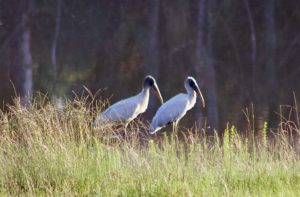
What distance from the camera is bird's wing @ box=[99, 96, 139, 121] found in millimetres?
8763

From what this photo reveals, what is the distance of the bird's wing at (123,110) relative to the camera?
28.8 feet

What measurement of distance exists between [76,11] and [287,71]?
795 centimetres

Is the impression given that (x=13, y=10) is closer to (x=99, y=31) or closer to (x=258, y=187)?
(x=99, y=31)

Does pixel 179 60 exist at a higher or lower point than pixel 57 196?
lower

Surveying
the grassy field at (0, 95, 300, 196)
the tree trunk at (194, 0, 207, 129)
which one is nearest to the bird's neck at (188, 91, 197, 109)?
the tree trunk at (194, 0, 207, 129)

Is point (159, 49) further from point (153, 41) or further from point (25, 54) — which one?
point (25, 54)

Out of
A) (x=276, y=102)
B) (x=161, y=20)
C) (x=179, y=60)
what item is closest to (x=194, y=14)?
(x=161, y=20)

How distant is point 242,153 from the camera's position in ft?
17.8

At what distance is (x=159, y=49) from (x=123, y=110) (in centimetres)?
→ 915

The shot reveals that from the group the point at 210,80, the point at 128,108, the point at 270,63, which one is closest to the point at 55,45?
the point at 270,63

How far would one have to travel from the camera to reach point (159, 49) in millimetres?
18234

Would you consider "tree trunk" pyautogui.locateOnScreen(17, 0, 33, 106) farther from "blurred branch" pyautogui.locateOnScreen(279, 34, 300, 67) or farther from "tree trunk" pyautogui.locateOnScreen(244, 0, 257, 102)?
"blurred branch" pyautogui.locateOnScreen(279, 34, 300, 67)

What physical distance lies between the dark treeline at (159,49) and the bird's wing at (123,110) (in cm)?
180

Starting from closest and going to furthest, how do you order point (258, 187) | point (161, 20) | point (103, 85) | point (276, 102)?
point (258, 187) → point (276, 102) → point (103, 85) → point (161, 20)
